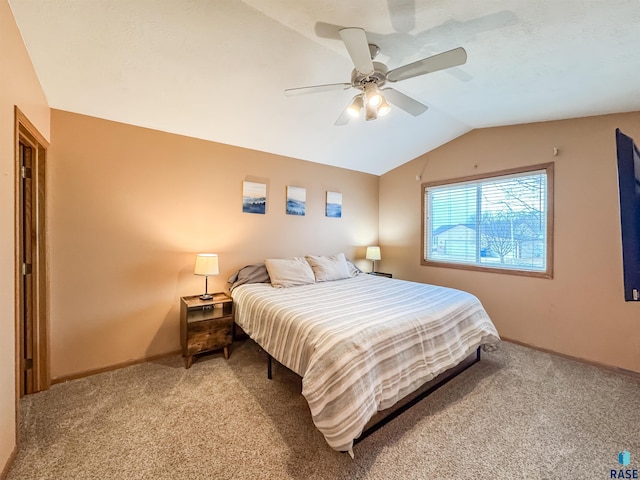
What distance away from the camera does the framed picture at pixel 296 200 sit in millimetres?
3734

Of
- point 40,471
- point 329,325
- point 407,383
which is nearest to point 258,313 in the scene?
point 329,325

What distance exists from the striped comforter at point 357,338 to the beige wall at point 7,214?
1512 millimetres

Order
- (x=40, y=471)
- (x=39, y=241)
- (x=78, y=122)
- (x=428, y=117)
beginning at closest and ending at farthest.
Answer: (x=40, y=471), (x=39, y=241), (x=78, y=122), (x=428, y=117)

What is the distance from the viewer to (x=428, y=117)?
3.15 meters

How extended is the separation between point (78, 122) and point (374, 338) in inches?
125

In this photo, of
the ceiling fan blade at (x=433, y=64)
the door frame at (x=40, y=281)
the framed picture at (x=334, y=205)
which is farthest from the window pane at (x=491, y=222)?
the door frame at (x=40, y=281)

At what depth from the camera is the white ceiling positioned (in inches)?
62.1

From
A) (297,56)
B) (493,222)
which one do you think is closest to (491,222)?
(493,222)

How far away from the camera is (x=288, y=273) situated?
3182 mm

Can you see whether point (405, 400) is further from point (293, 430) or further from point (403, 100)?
point (403, 100)

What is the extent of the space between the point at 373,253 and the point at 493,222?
68.7 inches

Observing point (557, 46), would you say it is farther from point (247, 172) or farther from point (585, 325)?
point (247, 172)

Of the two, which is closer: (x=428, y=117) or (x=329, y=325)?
(x=329, y=325)

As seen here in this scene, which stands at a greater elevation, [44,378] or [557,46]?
[557,46]
